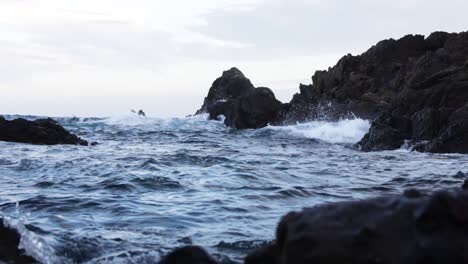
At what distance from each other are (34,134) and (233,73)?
3121 cm

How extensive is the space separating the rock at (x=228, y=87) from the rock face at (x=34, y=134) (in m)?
26.5

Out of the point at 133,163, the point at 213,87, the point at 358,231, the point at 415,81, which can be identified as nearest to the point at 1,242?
the point at 358,231

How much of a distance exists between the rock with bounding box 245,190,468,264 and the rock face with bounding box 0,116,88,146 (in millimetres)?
18413

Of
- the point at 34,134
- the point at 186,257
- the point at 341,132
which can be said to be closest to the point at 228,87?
the point at 341,132

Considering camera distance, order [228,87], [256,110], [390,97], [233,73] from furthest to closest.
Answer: [233,73], [228,87], [256,110], [390,97]

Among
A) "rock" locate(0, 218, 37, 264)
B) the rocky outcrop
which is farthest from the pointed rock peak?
the rocky outcrop

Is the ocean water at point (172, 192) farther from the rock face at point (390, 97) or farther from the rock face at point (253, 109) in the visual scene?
the rock face at point (253, 109)

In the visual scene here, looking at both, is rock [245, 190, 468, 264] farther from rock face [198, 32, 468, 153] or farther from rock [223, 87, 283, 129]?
rock [223, 87, 283, 129]

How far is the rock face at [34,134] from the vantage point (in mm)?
21016

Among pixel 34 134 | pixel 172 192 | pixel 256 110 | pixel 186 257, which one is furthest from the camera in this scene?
pixel 256 110

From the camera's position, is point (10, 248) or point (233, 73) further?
point (233, 73)

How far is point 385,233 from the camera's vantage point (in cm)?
367

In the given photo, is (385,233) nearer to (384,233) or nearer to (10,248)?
(384,233)

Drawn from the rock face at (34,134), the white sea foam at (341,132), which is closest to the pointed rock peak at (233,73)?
the white sea foam at (341,132)
